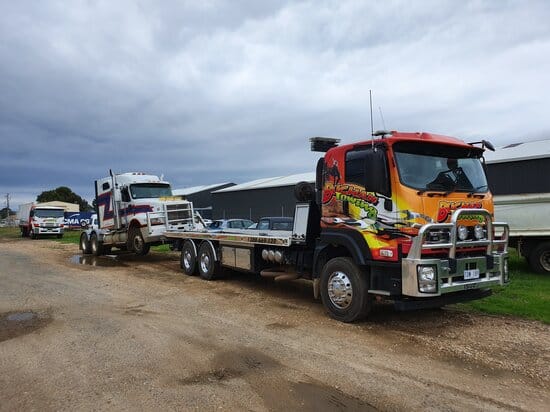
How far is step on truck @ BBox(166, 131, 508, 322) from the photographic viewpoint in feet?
21.3

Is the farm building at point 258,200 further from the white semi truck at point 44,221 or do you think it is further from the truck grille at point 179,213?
the truck grille at point 179,213

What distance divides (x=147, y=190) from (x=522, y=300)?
42.1ft

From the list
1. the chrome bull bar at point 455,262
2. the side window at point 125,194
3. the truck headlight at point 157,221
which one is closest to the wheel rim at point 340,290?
the chrome bull bar at point 455,262

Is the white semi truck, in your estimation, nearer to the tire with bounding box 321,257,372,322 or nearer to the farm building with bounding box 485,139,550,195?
the farm building with bounding box 485,139,550,195

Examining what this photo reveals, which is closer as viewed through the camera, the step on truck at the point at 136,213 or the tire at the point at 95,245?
the step on truck at the point at 136,213

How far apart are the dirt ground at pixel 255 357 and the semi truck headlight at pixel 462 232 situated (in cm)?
141

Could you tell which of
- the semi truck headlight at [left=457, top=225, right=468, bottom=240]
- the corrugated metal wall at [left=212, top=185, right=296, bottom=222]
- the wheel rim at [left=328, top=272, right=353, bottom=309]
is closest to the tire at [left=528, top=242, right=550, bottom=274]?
the semi truck headlight at [left=457, top=225, right=468, bottom=240]

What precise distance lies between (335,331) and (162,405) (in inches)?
127

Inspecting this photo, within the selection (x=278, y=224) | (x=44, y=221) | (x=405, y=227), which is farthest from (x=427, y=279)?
(x=44, y=221)

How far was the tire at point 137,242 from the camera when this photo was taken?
646 inches

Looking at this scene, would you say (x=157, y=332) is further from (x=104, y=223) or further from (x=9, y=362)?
(x=104, y=223)

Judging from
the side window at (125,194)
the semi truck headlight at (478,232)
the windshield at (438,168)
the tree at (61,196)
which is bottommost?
the semi truck headlight at (478,232)

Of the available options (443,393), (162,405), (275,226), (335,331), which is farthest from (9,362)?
(275,226)

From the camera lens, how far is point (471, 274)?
6781 mm
